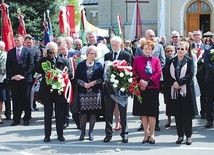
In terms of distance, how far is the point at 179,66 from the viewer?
7.81 metres

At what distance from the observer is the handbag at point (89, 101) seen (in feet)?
26.9

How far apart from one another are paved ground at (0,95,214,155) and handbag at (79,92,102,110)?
27.8 inches

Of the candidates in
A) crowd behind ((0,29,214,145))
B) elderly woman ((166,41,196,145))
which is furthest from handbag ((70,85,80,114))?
elderly woman ((166,41,196,145))

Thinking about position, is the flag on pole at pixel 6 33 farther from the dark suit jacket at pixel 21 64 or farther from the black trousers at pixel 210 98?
the black trousers at pixel 210 98

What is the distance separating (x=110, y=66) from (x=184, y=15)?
83.1ft

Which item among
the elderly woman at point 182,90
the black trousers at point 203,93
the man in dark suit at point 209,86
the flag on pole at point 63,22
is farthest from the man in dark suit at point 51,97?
the flag on pole at point 63,22

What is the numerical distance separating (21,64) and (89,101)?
2531mm

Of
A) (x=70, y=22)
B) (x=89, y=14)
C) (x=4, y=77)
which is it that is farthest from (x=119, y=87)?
(x=89, y=14)

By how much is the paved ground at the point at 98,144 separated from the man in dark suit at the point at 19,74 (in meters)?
0.55

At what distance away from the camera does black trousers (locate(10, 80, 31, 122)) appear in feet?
32.7

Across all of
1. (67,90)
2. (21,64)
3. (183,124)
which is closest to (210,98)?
(183,124)

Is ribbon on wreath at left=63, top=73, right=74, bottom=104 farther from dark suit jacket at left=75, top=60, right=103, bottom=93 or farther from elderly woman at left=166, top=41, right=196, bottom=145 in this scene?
elderly woman at left=166, top=41, right=196, bottom=145

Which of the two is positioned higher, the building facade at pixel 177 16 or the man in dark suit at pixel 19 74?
the building facade at pixel 177 16

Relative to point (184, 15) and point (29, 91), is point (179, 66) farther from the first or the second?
point (184, 15)
